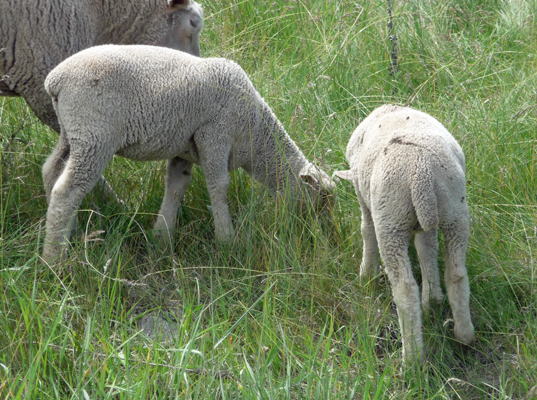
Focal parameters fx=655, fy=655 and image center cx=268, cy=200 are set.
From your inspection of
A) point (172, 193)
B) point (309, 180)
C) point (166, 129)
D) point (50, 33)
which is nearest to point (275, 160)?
point (309, 180)

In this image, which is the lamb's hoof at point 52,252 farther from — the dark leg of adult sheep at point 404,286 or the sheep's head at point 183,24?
the sheep's head at point 183,24

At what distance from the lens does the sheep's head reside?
5.06 meters

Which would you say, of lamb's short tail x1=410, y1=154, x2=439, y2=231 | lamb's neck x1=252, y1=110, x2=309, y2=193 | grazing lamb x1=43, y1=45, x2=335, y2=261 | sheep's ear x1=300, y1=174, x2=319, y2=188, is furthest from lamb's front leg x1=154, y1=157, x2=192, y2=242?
lamb's short tail x1=410, y1=154, x2=439, y2=231

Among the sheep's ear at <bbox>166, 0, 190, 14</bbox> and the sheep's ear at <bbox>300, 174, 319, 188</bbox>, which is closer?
the sheep's ear at <bbox>300, 174, 319, 188</bbox>

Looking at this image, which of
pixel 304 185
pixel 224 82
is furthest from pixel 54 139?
pixel 304 185

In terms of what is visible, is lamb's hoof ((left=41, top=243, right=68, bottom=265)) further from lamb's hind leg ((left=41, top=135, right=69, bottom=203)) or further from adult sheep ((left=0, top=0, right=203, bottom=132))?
adult sheep ((left=0, top=0, right=203, bottom=132))

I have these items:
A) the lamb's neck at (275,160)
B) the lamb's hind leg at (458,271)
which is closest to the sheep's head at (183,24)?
the lamb's neck at (275,160)

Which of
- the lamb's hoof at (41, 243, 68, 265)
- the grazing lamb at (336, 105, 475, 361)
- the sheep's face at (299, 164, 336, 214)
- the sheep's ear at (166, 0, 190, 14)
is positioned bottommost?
the lamb's hoof at (41, 243, 68, 265)

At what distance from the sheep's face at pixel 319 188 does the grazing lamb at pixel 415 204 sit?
0.89m

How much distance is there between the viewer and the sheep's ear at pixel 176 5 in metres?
4.98

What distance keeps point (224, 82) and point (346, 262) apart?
54.0 inches

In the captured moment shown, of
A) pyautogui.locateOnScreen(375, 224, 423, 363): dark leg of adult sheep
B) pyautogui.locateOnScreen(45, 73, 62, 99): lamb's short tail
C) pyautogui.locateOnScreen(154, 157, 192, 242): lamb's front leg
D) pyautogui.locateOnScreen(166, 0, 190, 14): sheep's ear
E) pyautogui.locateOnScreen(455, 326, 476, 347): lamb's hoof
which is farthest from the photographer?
pyautogui.locateOnScreen(166, 0, 190, 14): sheep's ear

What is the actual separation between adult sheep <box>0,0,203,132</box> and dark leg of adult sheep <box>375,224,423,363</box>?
2503mm

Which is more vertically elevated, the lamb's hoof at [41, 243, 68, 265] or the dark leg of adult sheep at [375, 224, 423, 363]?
the dark leg of adult sheep at [375, 224, 423, 363]
